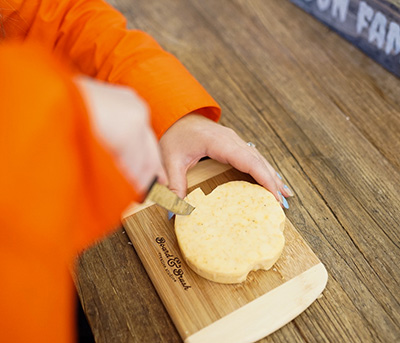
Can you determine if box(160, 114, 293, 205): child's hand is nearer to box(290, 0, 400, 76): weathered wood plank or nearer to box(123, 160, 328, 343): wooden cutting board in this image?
box(123, 160, 328, 343): wooden cutting board

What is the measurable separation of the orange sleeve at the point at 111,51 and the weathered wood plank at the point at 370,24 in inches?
19.1

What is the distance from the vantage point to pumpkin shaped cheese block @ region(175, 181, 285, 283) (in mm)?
642

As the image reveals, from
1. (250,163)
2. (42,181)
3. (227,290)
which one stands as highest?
(42,181)

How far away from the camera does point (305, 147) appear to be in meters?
0.88

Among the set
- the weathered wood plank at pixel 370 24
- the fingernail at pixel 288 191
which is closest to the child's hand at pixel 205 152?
the fingernail at pixel 288 191

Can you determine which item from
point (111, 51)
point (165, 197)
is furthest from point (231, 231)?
point (111, 51)

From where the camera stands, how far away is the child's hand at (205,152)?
76 centimetres

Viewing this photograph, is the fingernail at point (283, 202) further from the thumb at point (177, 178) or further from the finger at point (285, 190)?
the thumb at point (177, 178)

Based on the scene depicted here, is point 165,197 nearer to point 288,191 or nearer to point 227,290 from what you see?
point 227,290

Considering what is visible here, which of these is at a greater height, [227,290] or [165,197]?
[165,197]

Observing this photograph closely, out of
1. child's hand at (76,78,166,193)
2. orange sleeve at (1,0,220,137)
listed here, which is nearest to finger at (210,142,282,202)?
orange sleeve at (1,0,220,137)

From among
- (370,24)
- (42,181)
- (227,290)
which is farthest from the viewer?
(370,24)

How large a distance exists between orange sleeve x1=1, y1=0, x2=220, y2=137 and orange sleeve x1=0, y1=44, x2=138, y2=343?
44 centimetres

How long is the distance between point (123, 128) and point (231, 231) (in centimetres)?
38
